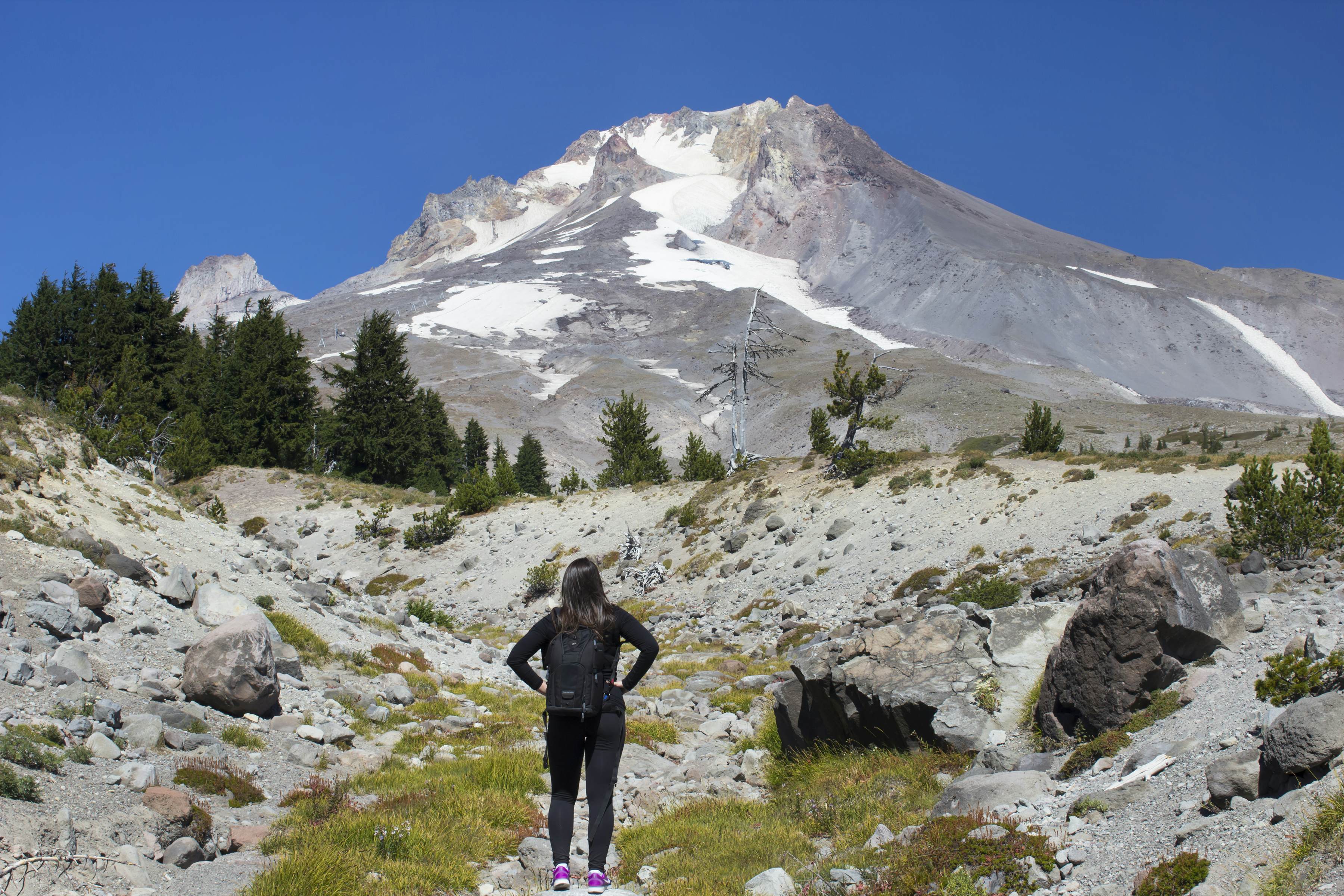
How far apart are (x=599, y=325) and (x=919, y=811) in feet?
574

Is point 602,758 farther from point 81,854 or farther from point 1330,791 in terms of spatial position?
point 1330,791

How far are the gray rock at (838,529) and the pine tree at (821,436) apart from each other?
209 inches

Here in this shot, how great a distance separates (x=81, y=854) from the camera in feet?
16.6

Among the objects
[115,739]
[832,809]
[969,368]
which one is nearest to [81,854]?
[115,739]

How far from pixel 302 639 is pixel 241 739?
4836 millimetres

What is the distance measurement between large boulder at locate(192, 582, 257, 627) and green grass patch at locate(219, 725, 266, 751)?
11.5 ft

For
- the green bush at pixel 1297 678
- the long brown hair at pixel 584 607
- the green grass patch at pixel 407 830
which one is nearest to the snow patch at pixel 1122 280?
the green bush at pixel 1297 678

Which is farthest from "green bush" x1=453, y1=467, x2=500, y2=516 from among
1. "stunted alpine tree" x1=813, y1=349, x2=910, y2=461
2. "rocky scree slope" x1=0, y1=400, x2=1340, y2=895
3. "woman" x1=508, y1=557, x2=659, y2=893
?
"woman" x1=508, y1=557, x2=659, y2=893

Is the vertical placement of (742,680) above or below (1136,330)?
below

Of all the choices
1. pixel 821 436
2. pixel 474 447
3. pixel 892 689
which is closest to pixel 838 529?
pixel 821 436

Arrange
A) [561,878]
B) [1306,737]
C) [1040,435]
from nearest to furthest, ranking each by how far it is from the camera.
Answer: [1306,737], [561,878], [1040,435]

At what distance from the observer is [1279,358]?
13612 centimetres

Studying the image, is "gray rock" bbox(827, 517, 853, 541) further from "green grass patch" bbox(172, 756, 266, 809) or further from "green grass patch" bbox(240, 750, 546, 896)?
"green grass patch" bbox(172, 756, 266, 809)

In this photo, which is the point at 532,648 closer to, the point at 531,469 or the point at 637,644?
the point at 637,644
